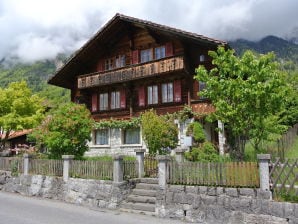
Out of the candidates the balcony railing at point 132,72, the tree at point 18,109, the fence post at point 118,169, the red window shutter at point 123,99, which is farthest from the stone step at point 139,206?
the tree at point 18,109

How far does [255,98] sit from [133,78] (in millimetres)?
12433

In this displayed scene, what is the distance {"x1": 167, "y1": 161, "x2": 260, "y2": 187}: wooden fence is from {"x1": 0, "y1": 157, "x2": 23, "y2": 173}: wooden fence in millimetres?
9438

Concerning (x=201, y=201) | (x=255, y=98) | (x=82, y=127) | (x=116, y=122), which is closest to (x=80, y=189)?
(x=82, y=127)

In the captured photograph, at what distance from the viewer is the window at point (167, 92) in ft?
77.6

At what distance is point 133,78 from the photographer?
2398 centimetres

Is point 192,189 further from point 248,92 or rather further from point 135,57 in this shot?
point 135,57

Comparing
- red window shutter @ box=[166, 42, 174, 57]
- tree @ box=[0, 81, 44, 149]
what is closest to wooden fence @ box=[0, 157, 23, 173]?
tree @ box=[0, 81, 44, 149]

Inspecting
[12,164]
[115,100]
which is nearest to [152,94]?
[115,100]

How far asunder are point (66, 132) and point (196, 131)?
7943 mm

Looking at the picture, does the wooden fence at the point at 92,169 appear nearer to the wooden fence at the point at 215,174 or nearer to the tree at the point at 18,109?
the wooden fence at the point at 215,174

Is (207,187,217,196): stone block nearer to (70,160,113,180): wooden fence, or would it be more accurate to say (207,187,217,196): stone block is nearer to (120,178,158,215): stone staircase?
(120,178,158,215): stone staircase

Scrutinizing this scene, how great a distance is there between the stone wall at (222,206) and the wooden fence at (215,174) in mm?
233

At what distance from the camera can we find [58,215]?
11.0 meters

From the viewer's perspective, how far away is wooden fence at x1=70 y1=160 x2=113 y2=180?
13.4 meters
